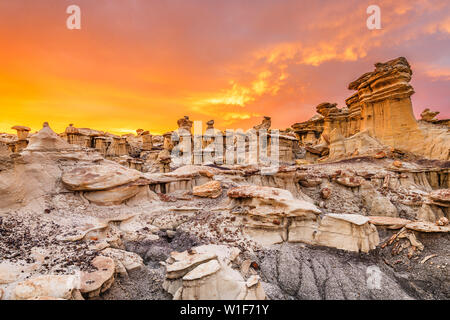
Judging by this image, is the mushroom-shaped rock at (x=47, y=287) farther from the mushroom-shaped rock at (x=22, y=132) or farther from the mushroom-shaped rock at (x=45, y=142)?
the mushroom-shaped rock at (x=22, y=132)

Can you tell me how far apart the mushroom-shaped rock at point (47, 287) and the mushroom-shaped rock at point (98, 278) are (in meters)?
0.22

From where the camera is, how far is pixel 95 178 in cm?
807

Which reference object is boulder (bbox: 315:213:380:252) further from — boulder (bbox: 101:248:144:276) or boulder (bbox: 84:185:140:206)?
boulder (bbox: 84:185:140:206)

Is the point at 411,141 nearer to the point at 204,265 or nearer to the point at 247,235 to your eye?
the point at 247,235

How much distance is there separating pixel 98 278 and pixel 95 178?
509 centimetres

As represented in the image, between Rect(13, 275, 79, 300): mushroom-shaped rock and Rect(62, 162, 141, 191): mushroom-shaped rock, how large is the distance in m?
4.66

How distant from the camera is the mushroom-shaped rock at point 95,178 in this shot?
772 cm

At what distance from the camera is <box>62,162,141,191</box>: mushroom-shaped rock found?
7.72 meters

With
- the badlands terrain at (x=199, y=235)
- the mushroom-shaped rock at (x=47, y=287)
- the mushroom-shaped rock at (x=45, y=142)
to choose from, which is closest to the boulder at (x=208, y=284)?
the badlands terrain at (x=199, y=235)

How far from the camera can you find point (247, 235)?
7422 millimetres

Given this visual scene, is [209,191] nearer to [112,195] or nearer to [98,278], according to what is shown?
[112,195]

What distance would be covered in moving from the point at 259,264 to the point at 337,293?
7.36 feet
